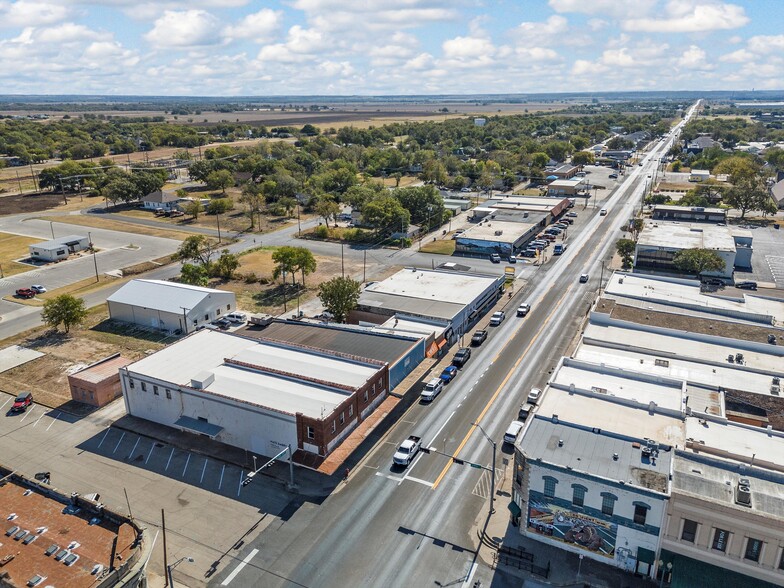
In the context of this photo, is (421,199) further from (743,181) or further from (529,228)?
(743,181)

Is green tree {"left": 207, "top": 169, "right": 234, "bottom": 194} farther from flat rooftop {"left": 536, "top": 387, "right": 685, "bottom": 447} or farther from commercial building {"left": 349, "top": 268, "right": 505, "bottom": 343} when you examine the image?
flat rooftop {"left": 536, "top": 387, "right": 685, "bottom": 447}

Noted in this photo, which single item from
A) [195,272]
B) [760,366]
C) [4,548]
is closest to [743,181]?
[760,366]

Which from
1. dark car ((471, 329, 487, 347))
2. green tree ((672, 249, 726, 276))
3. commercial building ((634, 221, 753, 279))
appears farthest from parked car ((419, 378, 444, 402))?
commercial building ((634, 221, 753, 279))

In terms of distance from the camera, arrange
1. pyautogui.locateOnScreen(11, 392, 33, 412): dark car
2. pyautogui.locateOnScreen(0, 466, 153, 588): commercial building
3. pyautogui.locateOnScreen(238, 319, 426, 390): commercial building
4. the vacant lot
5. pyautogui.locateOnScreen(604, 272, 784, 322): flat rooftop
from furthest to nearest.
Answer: the vacant lot
pyautogui.locateOnScreen(604, 272, 784, 322): flat rooftop
pyautogui.locateOnScreen(238, 319, 426, 390): commercial building
pyautogui.locateOnScreen(11, 392, 33, 412): dark car
pyautogui.locateOnScreen(0, 466, 153, 588): commercial building

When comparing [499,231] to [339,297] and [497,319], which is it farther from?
[339,297]

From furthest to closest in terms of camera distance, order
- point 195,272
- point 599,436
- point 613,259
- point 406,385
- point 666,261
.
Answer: point 613,259 < point 666,261 < point 195,272 < point 406,385 < point 599,436

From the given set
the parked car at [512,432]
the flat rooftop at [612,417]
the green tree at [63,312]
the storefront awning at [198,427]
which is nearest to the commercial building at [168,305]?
the green tree at [63,312]

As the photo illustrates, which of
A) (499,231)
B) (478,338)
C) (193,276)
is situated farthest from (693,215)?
(193,276)
